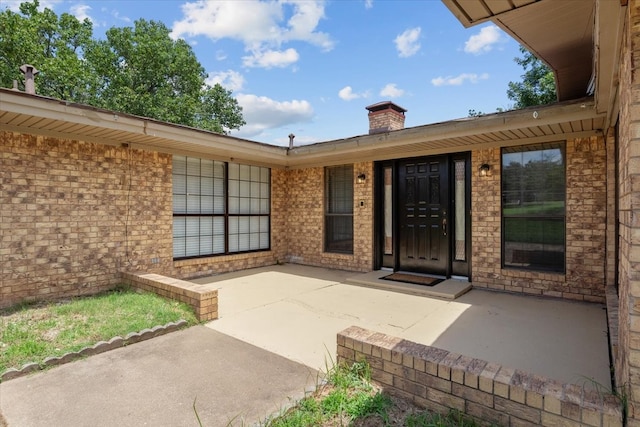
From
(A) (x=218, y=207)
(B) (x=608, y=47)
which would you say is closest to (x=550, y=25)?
(B) (x=608, y=47)

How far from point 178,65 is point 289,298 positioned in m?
18.6

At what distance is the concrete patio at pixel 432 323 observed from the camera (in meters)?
3.11

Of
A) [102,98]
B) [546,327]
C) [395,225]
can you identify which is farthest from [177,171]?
[102,98]

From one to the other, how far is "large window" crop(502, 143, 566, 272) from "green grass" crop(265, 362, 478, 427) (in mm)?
4034

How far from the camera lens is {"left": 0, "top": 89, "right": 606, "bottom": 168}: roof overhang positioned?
4168 millimetres

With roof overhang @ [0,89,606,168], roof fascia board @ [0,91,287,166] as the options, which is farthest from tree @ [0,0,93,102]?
roof fascia board @ [0,91,287,166]

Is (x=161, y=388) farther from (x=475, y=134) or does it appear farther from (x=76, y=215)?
(x=475, y=134)

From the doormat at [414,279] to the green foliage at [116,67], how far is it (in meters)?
15.9

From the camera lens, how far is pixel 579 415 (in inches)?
68.4

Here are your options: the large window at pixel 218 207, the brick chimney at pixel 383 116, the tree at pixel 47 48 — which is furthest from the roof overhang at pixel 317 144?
the tree at pixel 47 48

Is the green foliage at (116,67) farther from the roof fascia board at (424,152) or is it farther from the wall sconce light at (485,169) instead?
the wall sconce light at (485,169)

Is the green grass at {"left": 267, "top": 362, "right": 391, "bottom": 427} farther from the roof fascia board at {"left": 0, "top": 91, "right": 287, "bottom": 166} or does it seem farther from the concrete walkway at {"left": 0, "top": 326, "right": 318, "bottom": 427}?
the roof fascia board at {"left": 0, "top": 91, "right": 287, "bottom": 166}

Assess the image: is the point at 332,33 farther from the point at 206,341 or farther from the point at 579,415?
the point at 579,415

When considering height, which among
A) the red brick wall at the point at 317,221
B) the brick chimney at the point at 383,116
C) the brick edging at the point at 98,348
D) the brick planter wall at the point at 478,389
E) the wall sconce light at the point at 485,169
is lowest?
the brick edging at the point at 98,348
